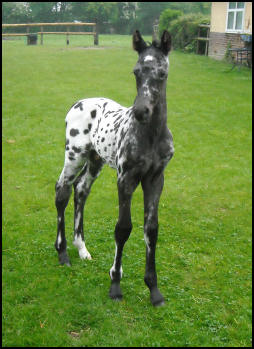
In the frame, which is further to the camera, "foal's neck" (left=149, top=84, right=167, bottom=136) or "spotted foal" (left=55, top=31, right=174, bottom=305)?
"foal's neck" (left=149, top=84, right=167, bottom=136)

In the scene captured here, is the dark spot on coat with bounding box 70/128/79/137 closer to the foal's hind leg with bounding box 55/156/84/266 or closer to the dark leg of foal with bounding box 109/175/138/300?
the foal's hind leg with bounding box 55/156/84/266

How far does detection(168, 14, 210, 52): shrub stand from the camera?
2677 cm

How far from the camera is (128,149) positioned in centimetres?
410

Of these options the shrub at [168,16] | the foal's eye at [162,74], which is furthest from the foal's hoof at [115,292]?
the shrub at [168,16]

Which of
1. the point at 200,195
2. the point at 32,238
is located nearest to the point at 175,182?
the point at 200,195

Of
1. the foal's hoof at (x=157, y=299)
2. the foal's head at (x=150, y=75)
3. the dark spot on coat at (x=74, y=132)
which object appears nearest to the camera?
the foal's head at (x=150, y=75)

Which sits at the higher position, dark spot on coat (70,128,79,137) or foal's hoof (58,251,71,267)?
dark spot on coat (70,128,79,137)

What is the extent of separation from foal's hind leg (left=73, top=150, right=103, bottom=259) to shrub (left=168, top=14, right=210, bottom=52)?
23806mm

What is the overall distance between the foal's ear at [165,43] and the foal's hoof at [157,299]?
260cm

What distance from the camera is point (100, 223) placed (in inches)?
259

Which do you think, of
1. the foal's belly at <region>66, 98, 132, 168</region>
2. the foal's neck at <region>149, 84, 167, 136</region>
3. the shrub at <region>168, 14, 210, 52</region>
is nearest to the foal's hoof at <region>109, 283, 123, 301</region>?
the foal's belly at <region>66, 98, 132, 168</region>

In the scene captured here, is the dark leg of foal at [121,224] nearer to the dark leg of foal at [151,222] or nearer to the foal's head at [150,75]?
the dark leg of foal at [151,222]

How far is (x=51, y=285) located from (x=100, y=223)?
1875mm

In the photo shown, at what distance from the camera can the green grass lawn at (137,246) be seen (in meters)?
4.19
